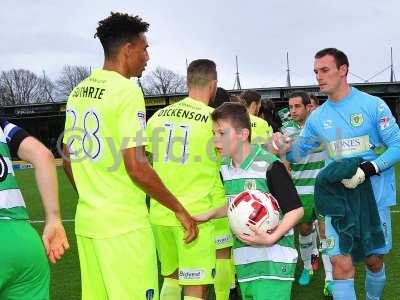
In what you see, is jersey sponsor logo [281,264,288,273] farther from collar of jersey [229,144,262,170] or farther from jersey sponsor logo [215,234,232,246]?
jersey sponsor logo [215,234,232,246]

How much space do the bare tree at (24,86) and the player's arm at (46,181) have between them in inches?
2396

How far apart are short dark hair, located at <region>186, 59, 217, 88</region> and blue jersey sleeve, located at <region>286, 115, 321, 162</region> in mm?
919

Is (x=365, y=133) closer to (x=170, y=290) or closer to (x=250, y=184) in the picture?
(x=250, y=184)

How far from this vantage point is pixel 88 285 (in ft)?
10.5

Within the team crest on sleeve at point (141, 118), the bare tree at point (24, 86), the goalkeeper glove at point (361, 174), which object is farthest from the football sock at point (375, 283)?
the bare tree at point (24, 86)

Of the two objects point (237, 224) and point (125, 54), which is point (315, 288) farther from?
point (125, 54)

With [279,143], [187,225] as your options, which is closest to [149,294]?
[187,225]

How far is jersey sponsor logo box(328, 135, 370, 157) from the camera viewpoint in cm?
428

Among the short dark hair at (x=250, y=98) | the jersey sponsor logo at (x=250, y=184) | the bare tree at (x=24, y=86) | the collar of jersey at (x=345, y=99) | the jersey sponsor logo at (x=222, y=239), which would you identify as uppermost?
the bare tree at (x=24, y=86)

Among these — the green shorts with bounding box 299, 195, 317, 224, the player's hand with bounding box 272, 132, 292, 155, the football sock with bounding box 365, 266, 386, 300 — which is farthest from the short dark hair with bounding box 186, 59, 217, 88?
the green shorts with bounding box 299, 195, 317, 224

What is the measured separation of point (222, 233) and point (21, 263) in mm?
2575

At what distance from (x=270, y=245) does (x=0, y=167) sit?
153 centimetres

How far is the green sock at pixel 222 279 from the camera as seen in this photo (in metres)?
4.78

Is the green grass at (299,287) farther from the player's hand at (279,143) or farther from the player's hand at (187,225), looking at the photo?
the player's hand at (187,225)
